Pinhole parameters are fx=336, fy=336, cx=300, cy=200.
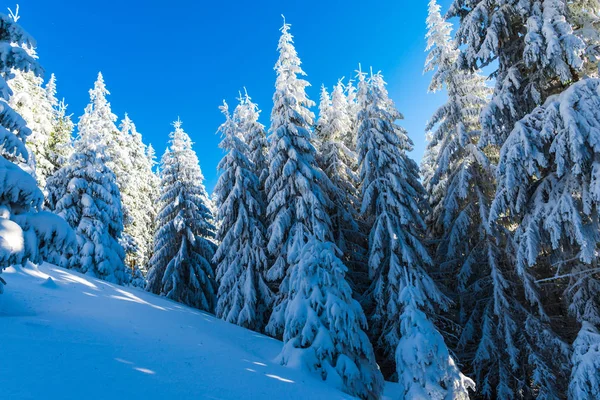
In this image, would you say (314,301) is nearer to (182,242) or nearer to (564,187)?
(564,187)

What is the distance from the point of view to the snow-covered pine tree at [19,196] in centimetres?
596

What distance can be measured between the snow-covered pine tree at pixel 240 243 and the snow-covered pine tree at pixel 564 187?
37.6 feet

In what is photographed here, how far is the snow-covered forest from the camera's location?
6.70 m

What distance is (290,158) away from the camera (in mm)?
15453

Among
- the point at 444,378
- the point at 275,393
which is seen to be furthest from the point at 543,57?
the point at 275,393

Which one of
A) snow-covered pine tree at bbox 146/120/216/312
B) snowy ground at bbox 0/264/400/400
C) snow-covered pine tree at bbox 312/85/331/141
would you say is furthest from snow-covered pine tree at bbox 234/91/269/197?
snowy ground at bbox 0/264/400/400

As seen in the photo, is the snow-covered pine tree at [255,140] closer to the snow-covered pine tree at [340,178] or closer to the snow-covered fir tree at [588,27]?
the snow-covered pine tree at [340,178]

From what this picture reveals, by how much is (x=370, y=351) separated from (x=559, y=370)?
6147 mm

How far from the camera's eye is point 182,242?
2097 cm

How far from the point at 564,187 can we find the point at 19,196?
10.7m

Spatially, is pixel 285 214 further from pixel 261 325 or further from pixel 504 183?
pixel 504 183

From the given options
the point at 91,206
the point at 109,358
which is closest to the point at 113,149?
the point at 91,206

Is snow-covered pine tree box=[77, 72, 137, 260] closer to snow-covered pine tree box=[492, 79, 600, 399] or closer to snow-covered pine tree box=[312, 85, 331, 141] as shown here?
snow-covered pine tree box=[312, 85, 331, 141]

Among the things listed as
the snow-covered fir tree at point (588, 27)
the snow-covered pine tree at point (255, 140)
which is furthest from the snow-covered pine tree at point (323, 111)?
the snow-covered fir tree at point (588, 27)
